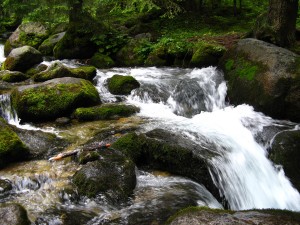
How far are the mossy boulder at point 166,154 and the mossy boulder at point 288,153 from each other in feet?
6.10

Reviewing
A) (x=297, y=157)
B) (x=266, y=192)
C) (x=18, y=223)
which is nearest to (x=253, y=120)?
(x=297, y=157)

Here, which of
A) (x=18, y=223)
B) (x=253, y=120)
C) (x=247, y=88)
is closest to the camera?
(x=18, y=223)

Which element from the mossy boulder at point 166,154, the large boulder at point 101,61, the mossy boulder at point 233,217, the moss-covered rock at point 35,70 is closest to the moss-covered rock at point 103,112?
the mossy boulder at point 166,154

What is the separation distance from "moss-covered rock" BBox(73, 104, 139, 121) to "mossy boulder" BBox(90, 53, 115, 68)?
5095 millimetres

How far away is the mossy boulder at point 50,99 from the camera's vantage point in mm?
8797

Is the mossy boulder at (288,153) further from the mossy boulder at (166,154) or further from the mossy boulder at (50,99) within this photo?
the mossy boulder at (50,99)

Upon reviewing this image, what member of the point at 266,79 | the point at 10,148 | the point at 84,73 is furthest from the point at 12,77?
the point at 266,79

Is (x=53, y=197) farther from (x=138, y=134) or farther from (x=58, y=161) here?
(x=138, y=134)

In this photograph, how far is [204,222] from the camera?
376cm

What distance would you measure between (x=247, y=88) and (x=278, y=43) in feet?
9.00

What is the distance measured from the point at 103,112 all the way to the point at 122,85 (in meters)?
2.10

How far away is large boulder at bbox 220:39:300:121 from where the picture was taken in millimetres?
8766

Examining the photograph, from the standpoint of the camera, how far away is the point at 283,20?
36.6 feet

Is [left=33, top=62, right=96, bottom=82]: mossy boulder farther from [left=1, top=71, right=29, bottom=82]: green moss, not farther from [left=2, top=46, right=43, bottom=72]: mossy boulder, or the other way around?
[left=2, top=46, right=43, bottom=72]: mossy boulder
